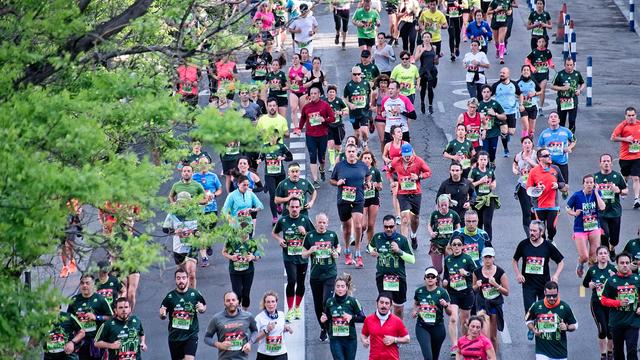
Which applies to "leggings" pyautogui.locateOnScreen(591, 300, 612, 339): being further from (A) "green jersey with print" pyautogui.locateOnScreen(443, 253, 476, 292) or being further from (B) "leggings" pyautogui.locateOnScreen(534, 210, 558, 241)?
(B) "leggings" pyautogui.locateOnScreen(534, 210, 558, 241)

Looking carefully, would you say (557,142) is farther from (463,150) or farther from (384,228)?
(384,228)

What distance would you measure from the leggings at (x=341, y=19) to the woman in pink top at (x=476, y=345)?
739 inches

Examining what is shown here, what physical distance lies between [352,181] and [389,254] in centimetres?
299

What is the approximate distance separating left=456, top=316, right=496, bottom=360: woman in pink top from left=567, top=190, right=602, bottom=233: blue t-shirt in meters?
4.45

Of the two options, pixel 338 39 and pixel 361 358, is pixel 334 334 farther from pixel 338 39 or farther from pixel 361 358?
pixel 338 39

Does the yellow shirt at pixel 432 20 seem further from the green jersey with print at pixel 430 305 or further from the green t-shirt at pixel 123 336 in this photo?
the green t-shirt at pixel 123 336

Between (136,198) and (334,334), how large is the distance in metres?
4.88

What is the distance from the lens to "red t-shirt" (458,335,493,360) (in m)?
16.5

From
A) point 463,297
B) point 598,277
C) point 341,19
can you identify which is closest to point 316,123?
point 463,297

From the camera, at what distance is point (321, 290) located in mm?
19312

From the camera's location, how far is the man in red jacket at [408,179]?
2209 cm

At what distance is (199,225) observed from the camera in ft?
53.0

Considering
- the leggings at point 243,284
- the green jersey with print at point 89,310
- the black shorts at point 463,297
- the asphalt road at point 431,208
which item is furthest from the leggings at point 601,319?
the green jersey with print at point 89,310

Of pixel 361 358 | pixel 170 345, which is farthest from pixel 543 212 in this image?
pixel 170 345
